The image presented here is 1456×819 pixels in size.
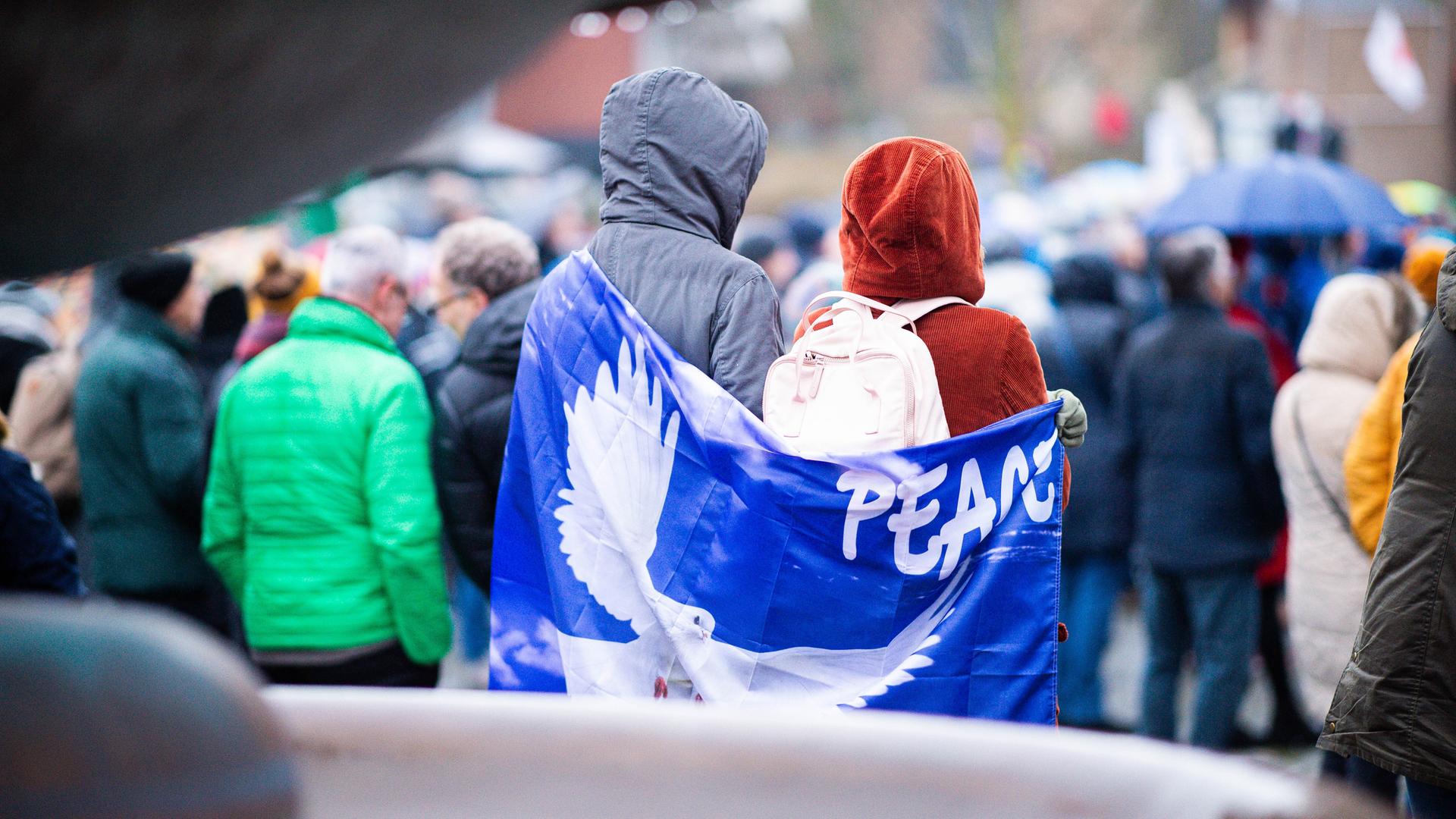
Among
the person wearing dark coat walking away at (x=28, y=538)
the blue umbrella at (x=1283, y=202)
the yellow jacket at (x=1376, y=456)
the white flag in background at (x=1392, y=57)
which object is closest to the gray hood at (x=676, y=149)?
the person wearing dark coat walking away at (x=28, y=538)

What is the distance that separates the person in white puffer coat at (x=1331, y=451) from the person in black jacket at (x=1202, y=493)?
58 centimetres

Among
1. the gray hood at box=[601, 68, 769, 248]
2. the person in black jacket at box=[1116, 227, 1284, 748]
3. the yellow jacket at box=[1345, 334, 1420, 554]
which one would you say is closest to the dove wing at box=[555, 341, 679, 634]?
the gray hood at box=[601, 68, 769, 248]

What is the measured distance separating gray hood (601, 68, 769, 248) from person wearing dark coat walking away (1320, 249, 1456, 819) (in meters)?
1.62

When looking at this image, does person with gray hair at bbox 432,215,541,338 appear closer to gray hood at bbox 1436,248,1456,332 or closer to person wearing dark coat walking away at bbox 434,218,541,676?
person wearing dark coat walking away at bbox 434,218,541,676

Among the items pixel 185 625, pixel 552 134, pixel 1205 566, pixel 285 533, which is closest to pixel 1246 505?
pixel 1205 566

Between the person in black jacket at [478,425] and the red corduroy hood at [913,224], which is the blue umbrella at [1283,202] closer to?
the person in black jacket at [478,425]

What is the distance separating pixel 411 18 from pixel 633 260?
2.17 metres

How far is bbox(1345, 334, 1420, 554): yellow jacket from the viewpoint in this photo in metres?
4.02

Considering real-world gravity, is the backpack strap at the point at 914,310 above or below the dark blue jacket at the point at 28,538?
above

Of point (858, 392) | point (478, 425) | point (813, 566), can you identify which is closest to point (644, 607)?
point (813, 566)

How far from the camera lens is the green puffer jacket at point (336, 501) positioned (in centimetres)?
399

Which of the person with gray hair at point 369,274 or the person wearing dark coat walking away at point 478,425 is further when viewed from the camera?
the person with gray hair at point 369,274

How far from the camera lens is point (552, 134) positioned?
29219mm

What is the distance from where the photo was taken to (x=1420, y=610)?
3209mm
